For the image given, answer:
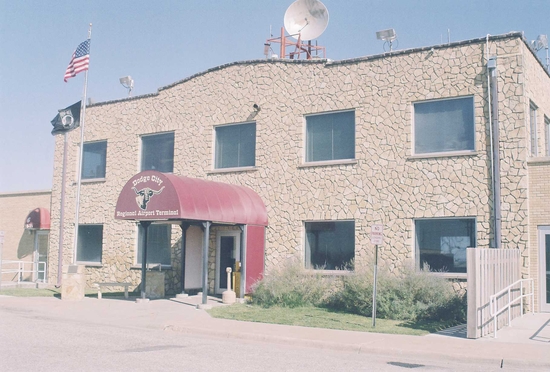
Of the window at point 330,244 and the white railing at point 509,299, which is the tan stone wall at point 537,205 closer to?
the white railing at point 509,299

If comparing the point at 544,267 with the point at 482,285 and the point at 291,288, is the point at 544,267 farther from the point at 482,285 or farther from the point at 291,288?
the point at 291,288

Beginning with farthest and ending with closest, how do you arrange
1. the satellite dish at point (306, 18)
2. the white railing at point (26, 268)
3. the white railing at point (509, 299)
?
the white railing at point (26, 268) < the satellite dish at point (306, 18) < the white railing at point (509, 299)

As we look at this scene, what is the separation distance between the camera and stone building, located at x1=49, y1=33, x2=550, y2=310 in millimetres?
18047

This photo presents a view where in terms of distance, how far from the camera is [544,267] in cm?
1766

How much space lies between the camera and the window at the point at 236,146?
23062 millimetres

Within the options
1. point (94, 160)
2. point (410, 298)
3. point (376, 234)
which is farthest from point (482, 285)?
point (94, 160)

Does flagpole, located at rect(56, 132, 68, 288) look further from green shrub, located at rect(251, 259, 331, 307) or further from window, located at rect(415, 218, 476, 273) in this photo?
window, located at rect(415, 218, 476, 273)

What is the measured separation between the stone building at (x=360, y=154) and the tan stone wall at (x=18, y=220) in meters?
6.37

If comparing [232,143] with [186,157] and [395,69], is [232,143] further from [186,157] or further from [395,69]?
[395,69]

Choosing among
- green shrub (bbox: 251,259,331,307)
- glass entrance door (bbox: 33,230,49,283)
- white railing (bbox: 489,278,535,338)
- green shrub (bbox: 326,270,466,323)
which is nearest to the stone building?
white railing (bbox: 489,278,535,338)

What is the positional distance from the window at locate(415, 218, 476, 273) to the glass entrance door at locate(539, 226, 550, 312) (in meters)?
1.87

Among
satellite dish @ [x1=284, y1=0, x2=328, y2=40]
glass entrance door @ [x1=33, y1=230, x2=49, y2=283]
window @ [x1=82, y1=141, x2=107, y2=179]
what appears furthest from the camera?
glass entrance door @ [x1=33, y1=230, x2=49, y2=283]

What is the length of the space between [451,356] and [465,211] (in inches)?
306

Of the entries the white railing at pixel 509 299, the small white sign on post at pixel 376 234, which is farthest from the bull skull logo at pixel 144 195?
the white railing at pixel 509 299
